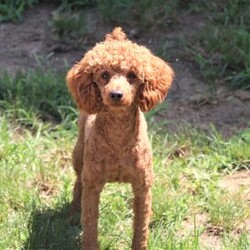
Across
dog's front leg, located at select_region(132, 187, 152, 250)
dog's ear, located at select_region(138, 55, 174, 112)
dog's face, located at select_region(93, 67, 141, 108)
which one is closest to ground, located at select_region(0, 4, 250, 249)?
dog's front leg, located at select_region(132, 187, 152, 250)

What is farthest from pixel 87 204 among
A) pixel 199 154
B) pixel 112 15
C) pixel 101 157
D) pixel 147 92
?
pixel 112 15

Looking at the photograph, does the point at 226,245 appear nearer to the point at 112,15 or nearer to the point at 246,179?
the point at 246,179

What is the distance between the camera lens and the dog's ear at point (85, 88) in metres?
2.85

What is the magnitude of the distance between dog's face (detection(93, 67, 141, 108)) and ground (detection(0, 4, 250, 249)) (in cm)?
119

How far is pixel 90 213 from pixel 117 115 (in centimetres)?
45

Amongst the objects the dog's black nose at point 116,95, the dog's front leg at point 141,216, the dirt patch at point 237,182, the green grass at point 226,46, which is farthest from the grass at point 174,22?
the dog's black nose at point 116,95

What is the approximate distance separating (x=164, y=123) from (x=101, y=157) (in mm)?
1364

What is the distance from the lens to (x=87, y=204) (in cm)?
306

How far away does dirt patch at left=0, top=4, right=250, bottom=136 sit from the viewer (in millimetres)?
4414

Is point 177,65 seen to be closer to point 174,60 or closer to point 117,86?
point 174,60

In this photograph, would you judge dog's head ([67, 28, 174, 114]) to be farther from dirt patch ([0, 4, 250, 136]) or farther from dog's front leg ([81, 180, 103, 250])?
dirt patch ([0, 4, 250, 136])

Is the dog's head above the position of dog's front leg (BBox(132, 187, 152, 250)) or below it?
above

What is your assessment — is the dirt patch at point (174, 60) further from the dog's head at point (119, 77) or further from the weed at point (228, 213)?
the dog's head at point (119, 77)

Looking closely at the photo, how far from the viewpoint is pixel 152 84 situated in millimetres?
2830
